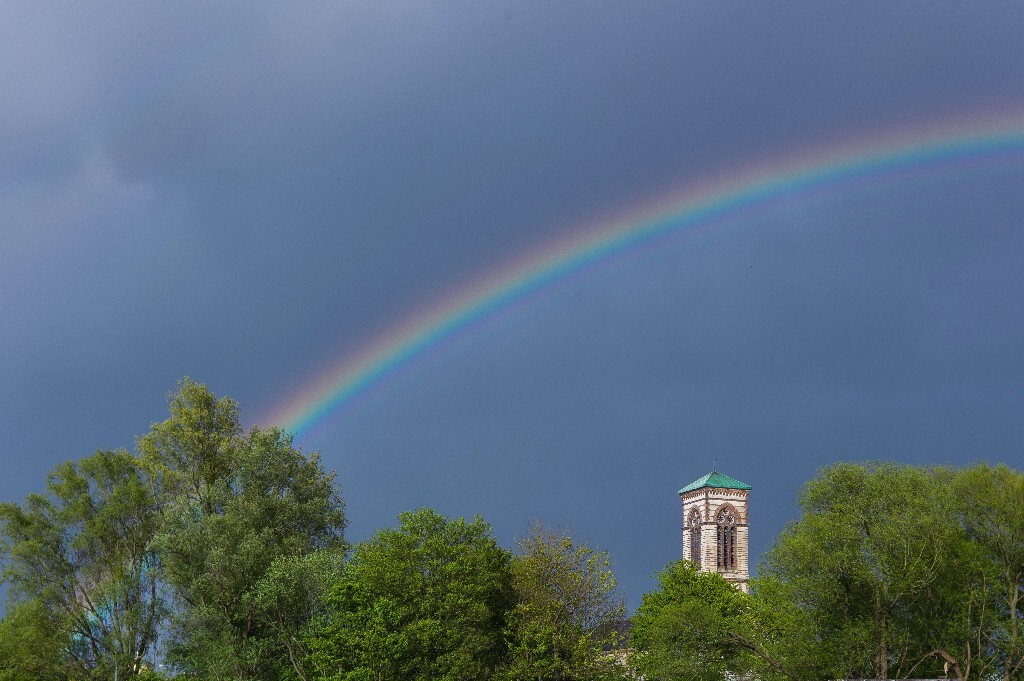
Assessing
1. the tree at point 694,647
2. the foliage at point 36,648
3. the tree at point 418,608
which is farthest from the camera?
the foliage at point 36,648

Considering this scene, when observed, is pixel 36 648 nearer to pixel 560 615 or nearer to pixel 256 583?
pixel 256 583

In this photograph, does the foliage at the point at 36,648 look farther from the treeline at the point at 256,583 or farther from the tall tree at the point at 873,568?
the tall tree at the point at 873,568

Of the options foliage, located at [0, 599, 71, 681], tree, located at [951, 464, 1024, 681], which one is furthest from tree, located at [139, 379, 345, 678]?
tree, located at [951, 464, 1024, 681]

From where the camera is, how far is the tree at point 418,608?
6297 centimetres

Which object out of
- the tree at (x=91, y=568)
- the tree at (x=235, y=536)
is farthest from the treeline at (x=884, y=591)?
the tree at (x=91, y=568)

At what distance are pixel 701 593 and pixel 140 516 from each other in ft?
185

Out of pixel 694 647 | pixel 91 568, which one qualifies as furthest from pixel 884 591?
pixel 91 568

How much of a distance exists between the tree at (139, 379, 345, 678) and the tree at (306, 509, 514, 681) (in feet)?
12.8

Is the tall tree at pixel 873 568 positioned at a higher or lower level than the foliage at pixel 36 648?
higher

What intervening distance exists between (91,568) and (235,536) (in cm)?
1570

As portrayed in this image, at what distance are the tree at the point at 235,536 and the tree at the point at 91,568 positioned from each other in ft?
10.3

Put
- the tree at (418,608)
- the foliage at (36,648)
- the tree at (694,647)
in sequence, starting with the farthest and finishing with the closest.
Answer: the foliage at (36,648) < the tree at (694,647) < the tree at (418,608)

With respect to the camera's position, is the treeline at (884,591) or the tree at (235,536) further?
the tree at (235,536)

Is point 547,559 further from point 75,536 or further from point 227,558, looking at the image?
point 75,536
